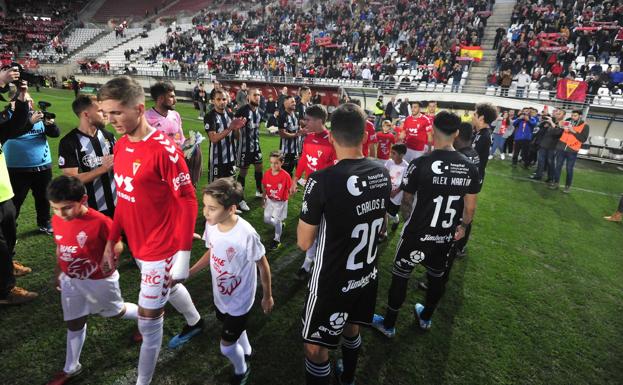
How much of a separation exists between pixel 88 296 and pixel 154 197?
3.92ft

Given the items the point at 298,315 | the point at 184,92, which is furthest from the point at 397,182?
the point at 184,92

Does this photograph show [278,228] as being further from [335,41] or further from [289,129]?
[335,41]

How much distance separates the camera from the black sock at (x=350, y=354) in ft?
8.99

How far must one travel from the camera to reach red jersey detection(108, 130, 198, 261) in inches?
97.0

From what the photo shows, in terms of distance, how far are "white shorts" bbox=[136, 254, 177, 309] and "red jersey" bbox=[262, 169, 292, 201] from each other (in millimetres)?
2821

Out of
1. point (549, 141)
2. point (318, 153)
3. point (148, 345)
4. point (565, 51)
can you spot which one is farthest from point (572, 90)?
point (148, 345)

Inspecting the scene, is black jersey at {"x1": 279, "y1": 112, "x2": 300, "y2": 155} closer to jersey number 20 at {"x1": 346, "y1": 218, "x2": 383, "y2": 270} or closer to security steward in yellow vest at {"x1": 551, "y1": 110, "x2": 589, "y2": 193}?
jersey number 20 at {"x1": 346, "y1": 218, "x2": 383, "y2": 270}

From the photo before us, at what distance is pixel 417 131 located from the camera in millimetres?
8539

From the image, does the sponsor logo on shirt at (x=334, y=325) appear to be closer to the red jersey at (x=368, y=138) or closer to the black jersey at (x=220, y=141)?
the red jersey at (x=368, y=138)

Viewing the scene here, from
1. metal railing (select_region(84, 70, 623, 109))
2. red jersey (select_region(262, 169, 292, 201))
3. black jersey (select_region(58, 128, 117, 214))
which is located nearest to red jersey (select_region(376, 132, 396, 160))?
red jersey (select_region(262, 169, 292, 201))

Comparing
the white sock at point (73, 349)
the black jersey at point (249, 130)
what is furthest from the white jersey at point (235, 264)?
the black jersey at point (249, 130)

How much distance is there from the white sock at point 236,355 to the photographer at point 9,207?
2.80m

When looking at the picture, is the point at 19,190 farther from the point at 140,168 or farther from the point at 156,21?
the point at 156,21

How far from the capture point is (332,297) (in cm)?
242
